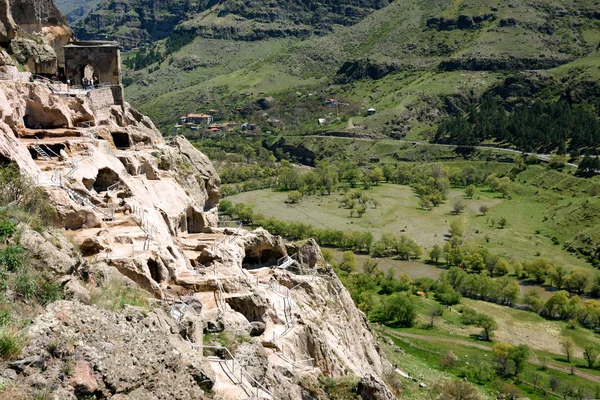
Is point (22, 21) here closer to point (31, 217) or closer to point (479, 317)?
point (31, 217)

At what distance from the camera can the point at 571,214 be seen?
12544 centimetres

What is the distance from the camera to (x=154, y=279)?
2302cm

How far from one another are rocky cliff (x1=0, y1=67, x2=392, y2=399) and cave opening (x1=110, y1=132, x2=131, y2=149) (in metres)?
0.08

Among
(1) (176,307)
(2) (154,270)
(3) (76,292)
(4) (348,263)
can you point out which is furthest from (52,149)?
(4) (348,263)

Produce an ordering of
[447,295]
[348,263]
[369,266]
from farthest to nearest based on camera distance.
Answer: [369,266]
[348,263]
[447,295]

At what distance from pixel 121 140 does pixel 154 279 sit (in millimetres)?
16937

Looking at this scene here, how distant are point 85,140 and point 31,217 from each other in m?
15.1

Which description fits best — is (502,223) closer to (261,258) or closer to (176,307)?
(261,258)

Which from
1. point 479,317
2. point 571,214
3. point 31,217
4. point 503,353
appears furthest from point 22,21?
point 571,214

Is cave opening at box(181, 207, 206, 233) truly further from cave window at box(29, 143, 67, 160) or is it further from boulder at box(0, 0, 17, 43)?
boulder at box(0, 0, 17, 43)

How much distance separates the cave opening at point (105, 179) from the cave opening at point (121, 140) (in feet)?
25.4

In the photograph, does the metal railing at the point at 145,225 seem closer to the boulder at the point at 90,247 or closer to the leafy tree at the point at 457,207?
the boulder at the point at 90,247

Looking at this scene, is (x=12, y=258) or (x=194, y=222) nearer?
(x=12, y=258)

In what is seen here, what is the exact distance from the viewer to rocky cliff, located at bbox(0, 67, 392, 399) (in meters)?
12.5
